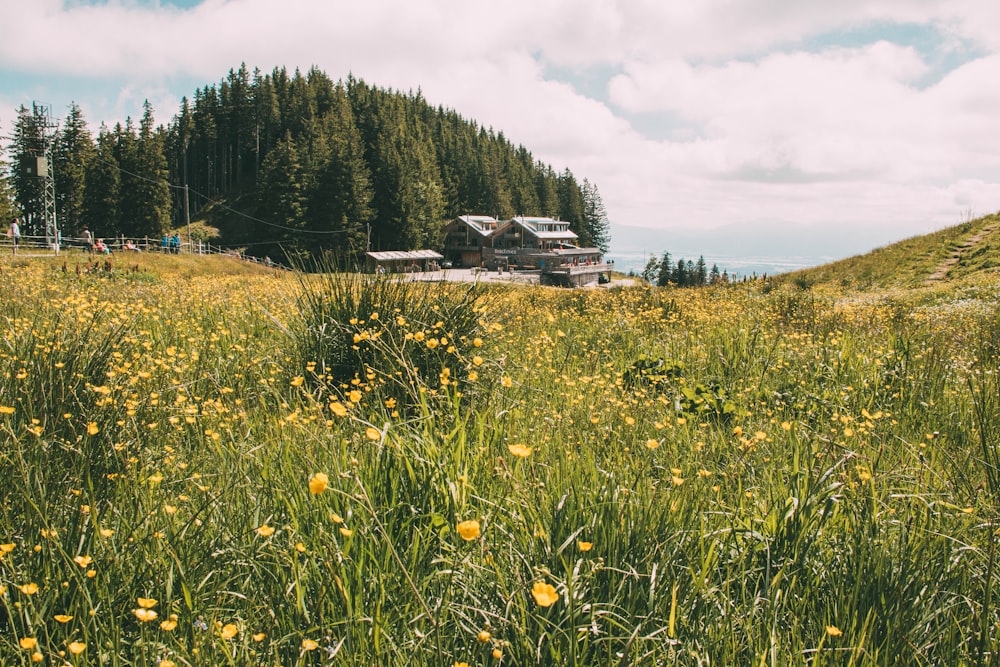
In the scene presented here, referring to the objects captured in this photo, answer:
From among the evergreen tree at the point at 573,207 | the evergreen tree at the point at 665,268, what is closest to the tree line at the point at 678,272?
the evergreen tree at the point at 665,268

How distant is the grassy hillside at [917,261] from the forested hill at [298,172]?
45548mm

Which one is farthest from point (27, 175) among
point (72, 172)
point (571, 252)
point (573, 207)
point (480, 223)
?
point (573, 207)

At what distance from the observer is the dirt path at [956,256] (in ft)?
66.8

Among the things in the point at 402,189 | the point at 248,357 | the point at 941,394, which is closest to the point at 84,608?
the point at 248,357

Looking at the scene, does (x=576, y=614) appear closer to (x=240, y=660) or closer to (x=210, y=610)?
(x=240, y=660)

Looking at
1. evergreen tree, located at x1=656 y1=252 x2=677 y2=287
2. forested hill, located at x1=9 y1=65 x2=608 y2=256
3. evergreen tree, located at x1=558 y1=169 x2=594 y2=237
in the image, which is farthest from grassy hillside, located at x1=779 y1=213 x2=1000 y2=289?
evergreen tree, located at x1=558 y1=169 x2=594 y2=237

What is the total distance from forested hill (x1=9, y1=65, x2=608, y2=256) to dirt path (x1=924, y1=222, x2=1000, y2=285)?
49.4 m

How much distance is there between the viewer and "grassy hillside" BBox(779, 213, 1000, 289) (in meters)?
20.6

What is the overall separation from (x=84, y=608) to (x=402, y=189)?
8703 centimetres

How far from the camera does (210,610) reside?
2.15 meters

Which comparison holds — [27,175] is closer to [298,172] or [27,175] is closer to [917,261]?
[298,172]

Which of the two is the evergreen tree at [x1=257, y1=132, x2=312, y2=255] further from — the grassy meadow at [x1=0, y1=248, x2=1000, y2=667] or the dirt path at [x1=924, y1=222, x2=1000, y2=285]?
the grassy meadow at [x1=0, y1=248, x2=1000, y2=667]

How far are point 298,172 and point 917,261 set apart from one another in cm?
7588

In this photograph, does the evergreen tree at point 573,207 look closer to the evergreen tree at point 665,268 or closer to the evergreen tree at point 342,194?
the evergreen tree at point 665,268
